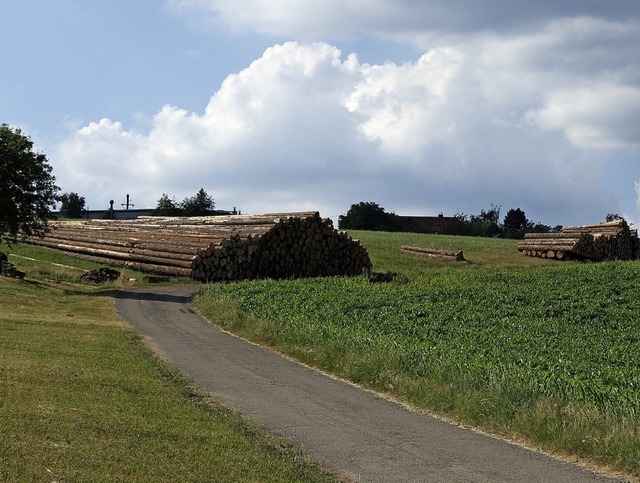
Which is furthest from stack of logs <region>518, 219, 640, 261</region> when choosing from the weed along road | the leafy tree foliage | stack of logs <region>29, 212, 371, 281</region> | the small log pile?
the leafy tree foliage

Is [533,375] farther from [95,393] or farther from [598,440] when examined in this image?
[95,393]

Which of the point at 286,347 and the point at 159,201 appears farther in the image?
the point at 159,201

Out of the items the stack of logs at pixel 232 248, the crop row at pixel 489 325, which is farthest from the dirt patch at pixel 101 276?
the crop row at pixel 489 325

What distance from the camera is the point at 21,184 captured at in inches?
1379

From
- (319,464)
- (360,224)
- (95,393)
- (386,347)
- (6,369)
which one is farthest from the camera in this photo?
(360,224)

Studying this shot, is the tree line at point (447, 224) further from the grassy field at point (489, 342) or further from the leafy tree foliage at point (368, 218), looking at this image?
the grassy field at point (489, 342)


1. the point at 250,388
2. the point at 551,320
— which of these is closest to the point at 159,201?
the point at 551,320

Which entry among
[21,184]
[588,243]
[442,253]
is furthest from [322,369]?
[588,243]

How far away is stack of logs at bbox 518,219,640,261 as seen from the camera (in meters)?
59.0

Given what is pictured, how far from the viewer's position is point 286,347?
20.1 m

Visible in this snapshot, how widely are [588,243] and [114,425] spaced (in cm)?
5375

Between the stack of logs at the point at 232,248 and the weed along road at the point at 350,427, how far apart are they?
21.0 m

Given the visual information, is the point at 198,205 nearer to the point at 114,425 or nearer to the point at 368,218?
the point at 368,218

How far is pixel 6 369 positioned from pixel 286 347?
8.14 meters
